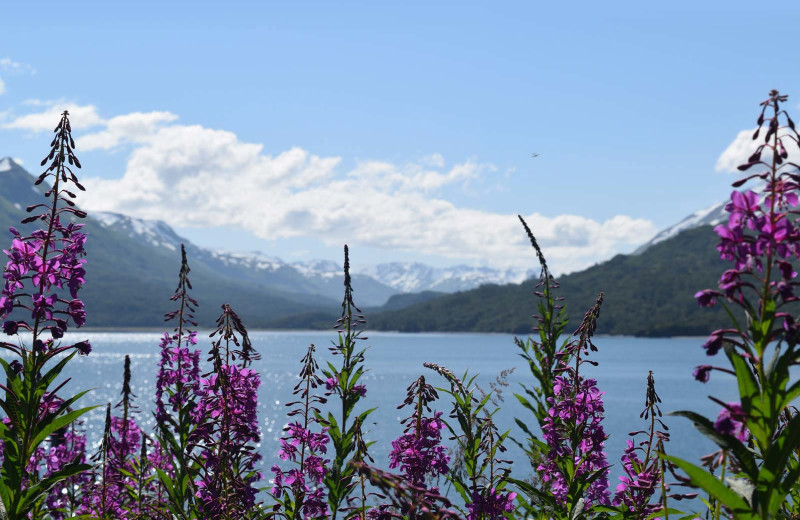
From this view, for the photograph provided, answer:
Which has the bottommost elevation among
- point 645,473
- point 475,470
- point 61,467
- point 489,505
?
point 61,467

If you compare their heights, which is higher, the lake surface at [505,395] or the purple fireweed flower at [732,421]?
the purple fireweed flower at [732,421]

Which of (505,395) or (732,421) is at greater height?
(732,421)

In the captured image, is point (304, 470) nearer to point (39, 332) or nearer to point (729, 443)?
point (39, 332)

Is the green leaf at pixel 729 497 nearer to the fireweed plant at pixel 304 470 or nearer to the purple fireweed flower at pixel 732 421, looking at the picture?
the purple fireweed flower at pixel 732 421

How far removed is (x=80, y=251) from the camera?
5.52 m

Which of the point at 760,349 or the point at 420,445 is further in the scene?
the point at 420,445

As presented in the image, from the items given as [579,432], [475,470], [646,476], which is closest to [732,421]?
[646,476]

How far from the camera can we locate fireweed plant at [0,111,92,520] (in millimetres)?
5074

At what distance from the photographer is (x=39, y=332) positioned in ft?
16.9

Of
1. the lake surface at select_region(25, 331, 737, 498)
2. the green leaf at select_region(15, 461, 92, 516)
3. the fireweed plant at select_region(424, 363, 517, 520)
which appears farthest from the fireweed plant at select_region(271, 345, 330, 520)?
the lake surface at select_region(25, 331, 737, 498)

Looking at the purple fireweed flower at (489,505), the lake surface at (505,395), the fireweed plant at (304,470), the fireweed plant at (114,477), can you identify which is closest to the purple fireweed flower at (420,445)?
the purple fireweed flower at (489,505)

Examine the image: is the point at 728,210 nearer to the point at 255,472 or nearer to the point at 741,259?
the point at 741,259

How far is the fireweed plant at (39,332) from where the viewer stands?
16.6ft

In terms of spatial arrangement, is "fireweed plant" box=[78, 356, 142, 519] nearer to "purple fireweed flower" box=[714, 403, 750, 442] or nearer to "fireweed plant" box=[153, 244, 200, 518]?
"fireweed plant" box=[153, 244, 200, 518]
